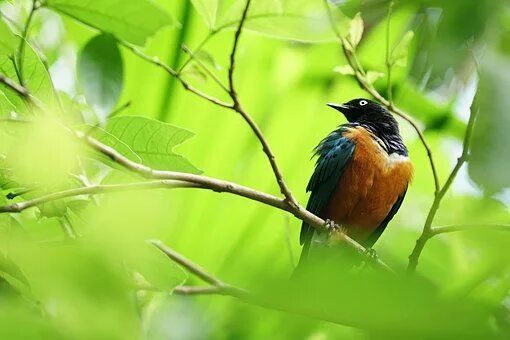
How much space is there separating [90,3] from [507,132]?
737mm

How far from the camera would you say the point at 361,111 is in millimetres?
3307

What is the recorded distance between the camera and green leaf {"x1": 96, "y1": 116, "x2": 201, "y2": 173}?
110cm

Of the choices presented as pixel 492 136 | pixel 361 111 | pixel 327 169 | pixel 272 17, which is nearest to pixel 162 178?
pixel 272 17

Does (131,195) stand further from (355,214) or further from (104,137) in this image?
(355,214)

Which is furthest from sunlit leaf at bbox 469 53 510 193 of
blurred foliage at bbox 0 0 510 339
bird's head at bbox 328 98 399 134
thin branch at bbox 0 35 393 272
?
bird's head at bbox 328 98 399 134

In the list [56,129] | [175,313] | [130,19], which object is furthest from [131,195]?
[130,19]

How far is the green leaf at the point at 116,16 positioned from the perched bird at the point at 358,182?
1941mm

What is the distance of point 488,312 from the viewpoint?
1.06ft

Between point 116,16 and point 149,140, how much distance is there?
0.73ft

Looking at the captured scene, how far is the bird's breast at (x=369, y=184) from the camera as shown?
2.92 meters

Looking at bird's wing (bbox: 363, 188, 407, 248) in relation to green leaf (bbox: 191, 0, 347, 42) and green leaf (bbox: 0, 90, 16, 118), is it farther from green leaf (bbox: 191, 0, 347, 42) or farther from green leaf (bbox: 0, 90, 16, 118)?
green leaf (bbox: 0, 90, 16, 118)

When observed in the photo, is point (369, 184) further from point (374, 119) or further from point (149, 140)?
point (149, 140)

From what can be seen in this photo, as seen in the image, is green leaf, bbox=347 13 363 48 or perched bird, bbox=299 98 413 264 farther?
perched bird, bbox=299 98 413 264

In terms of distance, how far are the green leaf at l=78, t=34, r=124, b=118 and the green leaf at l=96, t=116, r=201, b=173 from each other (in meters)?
0.17
